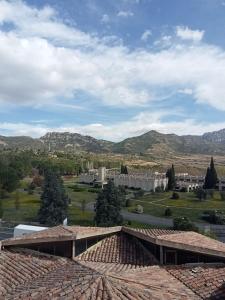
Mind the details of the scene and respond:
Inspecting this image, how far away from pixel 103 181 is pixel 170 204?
112ft

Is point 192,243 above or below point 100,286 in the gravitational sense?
above

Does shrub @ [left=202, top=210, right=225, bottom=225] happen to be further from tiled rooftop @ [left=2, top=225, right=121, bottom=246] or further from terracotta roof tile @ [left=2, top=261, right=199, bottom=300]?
→ terracotta roof tile @ [left=2, top=261, right=199, bottom=300]

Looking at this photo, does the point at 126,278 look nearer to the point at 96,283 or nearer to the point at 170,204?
the point at 96,283

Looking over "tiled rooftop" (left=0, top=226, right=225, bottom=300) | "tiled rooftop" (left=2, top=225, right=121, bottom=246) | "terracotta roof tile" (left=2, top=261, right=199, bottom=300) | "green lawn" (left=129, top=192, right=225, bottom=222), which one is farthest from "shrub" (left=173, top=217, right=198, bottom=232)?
"terracotta roof tile" (left=2, top=261, right=199, bottom=300)

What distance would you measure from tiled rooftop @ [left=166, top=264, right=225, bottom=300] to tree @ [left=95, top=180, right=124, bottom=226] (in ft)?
112

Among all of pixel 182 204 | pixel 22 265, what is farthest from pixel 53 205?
pixel 22 265

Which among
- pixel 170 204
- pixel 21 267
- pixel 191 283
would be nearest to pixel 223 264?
pixel 191 283

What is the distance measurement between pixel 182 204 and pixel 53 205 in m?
28.4

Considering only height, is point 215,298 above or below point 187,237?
below

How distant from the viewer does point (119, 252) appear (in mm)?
16156

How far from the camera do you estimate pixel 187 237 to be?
16016 millimetres

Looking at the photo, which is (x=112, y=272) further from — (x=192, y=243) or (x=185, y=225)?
(x=185, y=225)

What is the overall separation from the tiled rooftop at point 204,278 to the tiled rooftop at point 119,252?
148cm

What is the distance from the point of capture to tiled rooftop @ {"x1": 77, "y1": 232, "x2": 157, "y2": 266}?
1548 centimetres
